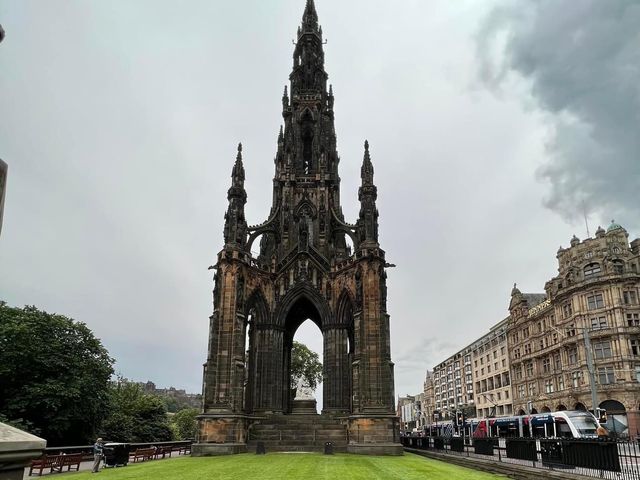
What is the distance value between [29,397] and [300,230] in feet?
69.3

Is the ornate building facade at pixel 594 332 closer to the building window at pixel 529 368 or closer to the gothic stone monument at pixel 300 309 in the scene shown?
the building window at pixel 529 368

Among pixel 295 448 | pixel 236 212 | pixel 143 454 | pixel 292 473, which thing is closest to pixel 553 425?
pixel 295 448

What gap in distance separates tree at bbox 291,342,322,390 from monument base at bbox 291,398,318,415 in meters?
26.8

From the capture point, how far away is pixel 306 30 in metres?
50.3

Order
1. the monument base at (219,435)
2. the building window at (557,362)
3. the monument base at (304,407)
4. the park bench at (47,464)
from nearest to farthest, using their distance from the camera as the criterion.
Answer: the park bench at (47,464) < the monument base at (219,435) < the monument base at (304,407) < the building window at (557,362)

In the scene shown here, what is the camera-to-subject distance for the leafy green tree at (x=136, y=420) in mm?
39406

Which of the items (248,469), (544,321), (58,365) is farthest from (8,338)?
(544,321)

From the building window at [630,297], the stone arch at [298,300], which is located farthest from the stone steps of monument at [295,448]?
the building window at [630,297]

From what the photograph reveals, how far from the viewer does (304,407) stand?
35.8m

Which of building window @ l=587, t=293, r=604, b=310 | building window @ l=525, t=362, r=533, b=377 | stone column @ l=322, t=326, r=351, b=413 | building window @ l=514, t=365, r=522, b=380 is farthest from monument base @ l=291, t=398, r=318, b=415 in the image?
building window @ l=514, t=365, r=522, b=380

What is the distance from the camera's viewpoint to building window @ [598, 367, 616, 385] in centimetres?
4944

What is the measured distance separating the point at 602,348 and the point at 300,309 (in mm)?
34729

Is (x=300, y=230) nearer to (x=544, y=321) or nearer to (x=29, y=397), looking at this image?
(x=29, y=397)

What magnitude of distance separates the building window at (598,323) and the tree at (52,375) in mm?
49136
